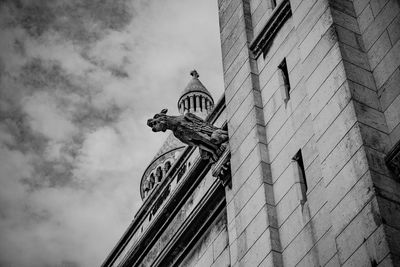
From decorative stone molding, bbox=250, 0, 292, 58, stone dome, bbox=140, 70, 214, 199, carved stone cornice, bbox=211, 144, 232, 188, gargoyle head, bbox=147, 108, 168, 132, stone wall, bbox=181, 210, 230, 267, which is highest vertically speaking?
stone dome, bbox=140, 70, 214, 199

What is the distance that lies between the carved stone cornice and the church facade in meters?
0.03

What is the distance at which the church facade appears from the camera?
12906mm

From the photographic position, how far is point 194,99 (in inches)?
2758

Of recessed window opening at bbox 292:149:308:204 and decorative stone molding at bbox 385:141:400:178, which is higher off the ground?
recessed window opening at bbox 292:149:308:204

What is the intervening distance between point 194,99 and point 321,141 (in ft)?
183

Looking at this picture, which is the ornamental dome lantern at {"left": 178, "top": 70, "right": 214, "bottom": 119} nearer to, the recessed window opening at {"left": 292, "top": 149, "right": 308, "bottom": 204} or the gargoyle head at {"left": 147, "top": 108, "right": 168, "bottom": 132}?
the gargoyle head at {"left": 147, "top": 108, "right": 168, "bottom": 132}

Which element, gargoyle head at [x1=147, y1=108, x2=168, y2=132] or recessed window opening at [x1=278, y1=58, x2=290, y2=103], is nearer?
recessed window opening at [x1=278, y1=58, x2=290, y2=103]

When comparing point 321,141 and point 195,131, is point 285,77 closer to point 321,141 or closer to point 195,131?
point 195,131

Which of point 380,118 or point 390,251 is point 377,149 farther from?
point 390,251

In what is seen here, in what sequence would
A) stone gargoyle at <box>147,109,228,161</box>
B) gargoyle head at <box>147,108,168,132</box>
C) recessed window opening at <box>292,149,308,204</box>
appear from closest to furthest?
recessed window opening at <box>292,149,308,204</box> → stone gargoyle at <box>147,109,228,161</box> → gargoyle head at <box>147,108,168,132</box>

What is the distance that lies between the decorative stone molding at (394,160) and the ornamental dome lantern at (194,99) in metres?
54.7

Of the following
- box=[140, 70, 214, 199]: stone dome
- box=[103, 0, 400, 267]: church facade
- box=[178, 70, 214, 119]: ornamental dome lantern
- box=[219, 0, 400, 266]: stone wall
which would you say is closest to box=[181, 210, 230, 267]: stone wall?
box=[103, 0, 400, 267]: church facade

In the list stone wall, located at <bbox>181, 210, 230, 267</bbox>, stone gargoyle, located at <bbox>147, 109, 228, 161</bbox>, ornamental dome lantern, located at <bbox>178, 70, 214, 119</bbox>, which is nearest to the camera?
stone wall, located at <bbox>181, 210, 230, 267</bbox>

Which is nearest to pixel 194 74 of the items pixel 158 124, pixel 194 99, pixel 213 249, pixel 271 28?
pixel 194 99
